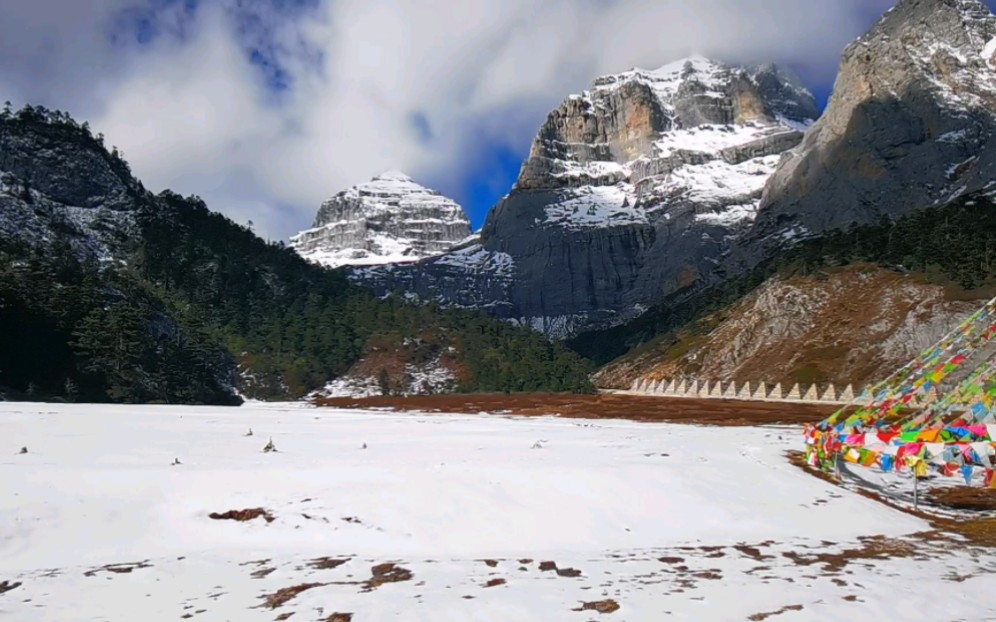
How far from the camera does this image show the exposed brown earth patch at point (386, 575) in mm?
10695

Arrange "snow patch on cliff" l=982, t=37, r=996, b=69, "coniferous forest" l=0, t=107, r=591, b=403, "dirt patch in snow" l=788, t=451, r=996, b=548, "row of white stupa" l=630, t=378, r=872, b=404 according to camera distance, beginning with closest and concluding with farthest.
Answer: "dirt patch in snow" l=788, t=451, r=996, b=548, "coniferous forest" l=0, t=107, r=591, b=403, "row of white stupa" l=630, t=378, r=872, b=404, "snow patch on cliff" l=982, t=37, r=996, b=69

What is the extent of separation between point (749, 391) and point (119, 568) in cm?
8775

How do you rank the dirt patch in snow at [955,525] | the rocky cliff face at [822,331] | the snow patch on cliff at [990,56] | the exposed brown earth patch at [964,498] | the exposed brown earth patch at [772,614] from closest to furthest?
the exposed brown earth patch at [772,614], the dirt patch in snow at [955,525], the exposed brown earth patch at [964,498], the rocky cliff face at [822,331], the snow patch on cliff at [990,56]

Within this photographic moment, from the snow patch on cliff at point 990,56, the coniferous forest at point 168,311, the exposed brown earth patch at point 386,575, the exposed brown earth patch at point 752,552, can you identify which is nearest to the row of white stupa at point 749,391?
the coniferous forest at point 168,311

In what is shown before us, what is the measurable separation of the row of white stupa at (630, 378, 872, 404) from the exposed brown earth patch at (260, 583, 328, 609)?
5816 cm

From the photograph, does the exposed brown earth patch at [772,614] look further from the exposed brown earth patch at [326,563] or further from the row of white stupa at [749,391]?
the row of white stupa at [749,391]

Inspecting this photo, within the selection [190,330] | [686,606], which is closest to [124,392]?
[190,330]

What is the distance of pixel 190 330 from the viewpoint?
295 ft

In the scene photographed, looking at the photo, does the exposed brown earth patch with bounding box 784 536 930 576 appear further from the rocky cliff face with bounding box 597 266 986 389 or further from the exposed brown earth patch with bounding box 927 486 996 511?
the rocky cliff face with bounding box 597 266 986 389

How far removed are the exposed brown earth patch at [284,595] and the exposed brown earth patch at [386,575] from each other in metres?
0.81

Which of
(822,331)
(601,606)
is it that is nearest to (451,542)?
(601,606)

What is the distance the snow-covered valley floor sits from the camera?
31.7ft

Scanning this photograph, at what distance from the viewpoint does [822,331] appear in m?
101

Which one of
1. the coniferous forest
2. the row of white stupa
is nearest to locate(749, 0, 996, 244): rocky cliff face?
the row of white stupa
